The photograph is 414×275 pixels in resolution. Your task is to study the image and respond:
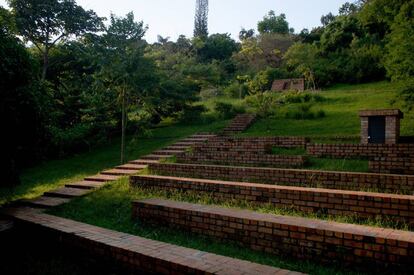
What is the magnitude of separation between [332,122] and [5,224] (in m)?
9.88

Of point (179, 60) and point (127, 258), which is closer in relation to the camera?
point (127, 258)

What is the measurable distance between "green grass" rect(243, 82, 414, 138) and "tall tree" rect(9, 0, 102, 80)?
12.5 metres

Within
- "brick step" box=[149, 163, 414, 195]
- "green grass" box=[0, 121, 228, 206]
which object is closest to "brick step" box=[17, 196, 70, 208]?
"green grass" box=[0, 121, 228, 206]

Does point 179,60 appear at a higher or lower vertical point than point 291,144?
higher

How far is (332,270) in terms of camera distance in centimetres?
334

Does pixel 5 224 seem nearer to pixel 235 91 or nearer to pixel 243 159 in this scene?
pixel 243 159

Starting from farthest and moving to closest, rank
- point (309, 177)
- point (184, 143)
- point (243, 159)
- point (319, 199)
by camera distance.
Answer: point (184, 143) < point (243, 159) < point (309, 177) < point (319, 199)

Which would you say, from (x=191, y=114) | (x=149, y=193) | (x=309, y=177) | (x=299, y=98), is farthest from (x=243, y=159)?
(x=299, y=98)

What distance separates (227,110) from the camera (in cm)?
1639

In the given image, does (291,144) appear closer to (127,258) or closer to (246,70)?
(127,258)

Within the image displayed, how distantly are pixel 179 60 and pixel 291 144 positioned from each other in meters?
12.5

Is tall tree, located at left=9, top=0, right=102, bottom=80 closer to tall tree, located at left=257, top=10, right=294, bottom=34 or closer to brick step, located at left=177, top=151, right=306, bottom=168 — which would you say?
brick step, located at left=177, top=151, right=306, bottom=168

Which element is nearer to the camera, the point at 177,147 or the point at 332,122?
the point at 177,147

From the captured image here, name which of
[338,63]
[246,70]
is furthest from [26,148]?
[246,70]
